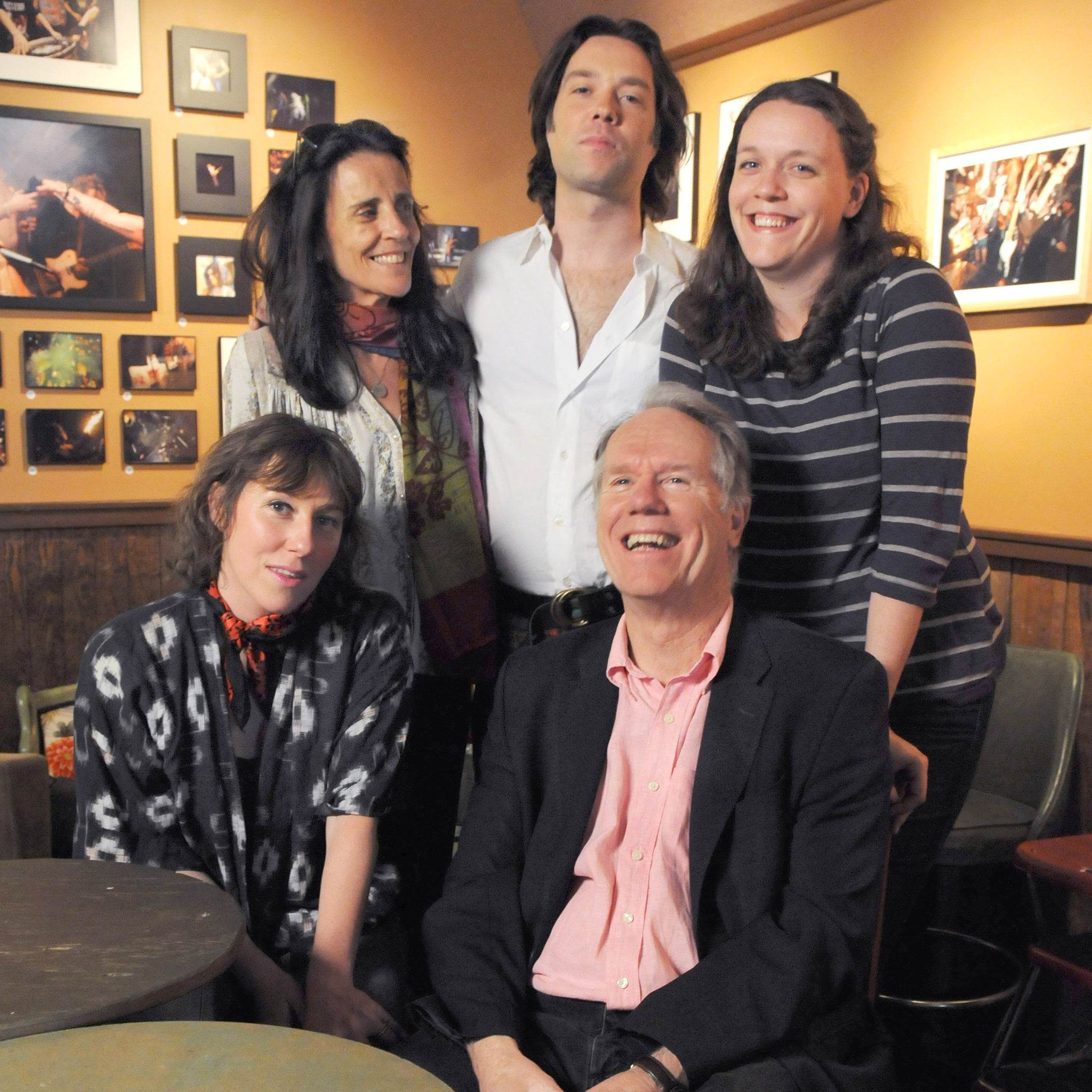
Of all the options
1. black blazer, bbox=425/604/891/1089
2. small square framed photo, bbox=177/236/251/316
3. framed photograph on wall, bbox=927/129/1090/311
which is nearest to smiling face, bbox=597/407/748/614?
black blazer, bbox=425/604/891/1089

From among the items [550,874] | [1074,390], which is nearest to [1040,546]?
[1074,390]

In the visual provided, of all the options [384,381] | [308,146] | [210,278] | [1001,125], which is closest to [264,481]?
[384,381]

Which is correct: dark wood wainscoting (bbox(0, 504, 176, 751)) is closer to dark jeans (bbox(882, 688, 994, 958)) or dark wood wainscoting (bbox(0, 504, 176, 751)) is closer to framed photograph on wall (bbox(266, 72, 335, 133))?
framed photograph on wall (bbox(266, 72, 335, 133))

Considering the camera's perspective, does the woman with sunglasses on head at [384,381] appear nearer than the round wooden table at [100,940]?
No

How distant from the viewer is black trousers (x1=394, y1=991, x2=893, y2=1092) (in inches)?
52.7

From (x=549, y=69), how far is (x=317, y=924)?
1.59 m

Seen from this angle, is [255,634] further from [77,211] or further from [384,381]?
[77,211]

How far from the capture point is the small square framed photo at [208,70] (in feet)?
13.0

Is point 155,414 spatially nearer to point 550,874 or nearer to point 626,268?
point 626,268

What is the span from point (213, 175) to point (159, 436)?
38.4 inches

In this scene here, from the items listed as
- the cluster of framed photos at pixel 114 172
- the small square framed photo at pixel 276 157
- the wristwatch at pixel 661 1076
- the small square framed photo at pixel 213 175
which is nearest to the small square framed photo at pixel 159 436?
the cluster of framed photos at pixel 114 172

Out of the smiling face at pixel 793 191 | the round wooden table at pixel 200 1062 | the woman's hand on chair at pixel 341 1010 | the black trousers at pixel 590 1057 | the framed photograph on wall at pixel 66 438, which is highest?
the smiling face at pixel 793 191

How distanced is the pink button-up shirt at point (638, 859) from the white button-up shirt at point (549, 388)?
1.70 feet

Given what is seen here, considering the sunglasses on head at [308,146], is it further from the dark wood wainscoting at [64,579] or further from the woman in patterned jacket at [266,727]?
the dark wood wainscoting at [64,579]
